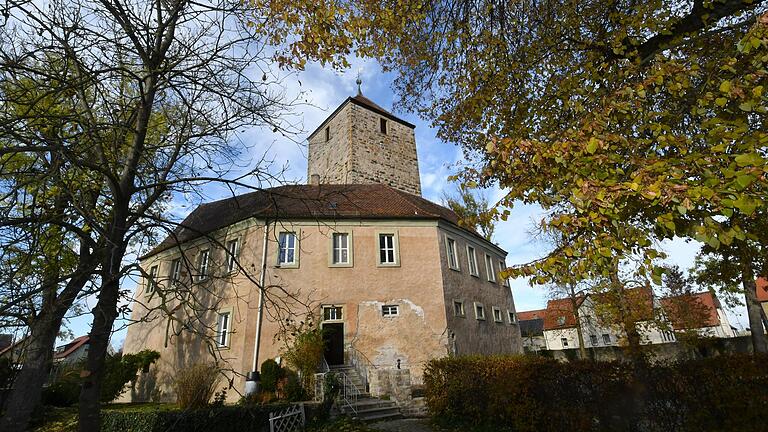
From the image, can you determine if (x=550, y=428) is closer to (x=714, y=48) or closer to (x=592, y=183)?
(x=592, y=183)

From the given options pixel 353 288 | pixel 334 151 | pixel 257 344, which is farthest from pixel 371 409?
pixel 334 151

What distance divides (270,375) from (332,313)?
3254 millimetres

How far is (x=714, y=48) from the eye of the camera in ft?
20.3

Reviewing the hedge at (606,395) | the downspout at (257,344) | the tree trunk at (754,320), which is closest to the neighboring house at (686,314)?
the tree trunk at (754,320)

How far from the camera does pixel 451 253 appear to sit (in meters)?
17.8

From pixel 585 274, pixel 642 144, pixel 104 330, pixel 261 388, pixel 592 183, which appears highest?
pixel 642 144

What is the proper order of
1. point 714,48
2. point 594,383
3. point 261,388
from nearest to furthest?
point 714,48 → point 594,383 → point 261,388

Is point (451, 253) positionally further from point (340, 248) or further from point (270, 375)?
point (270, 375)

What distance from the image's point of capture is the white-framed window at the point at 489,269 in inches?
787

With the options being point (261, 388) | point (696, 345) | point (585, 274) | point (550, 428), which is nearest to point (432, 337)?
point (261, 388)

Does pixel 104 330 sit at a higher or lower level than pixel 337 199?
lower

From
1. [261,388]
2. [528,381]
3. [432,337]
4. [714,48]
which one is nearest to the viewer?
[714,48]

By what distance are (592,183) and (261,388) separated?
41.2 feet

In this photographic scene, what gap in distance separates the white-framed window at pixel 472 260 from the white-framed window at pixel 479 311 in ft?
4.92
